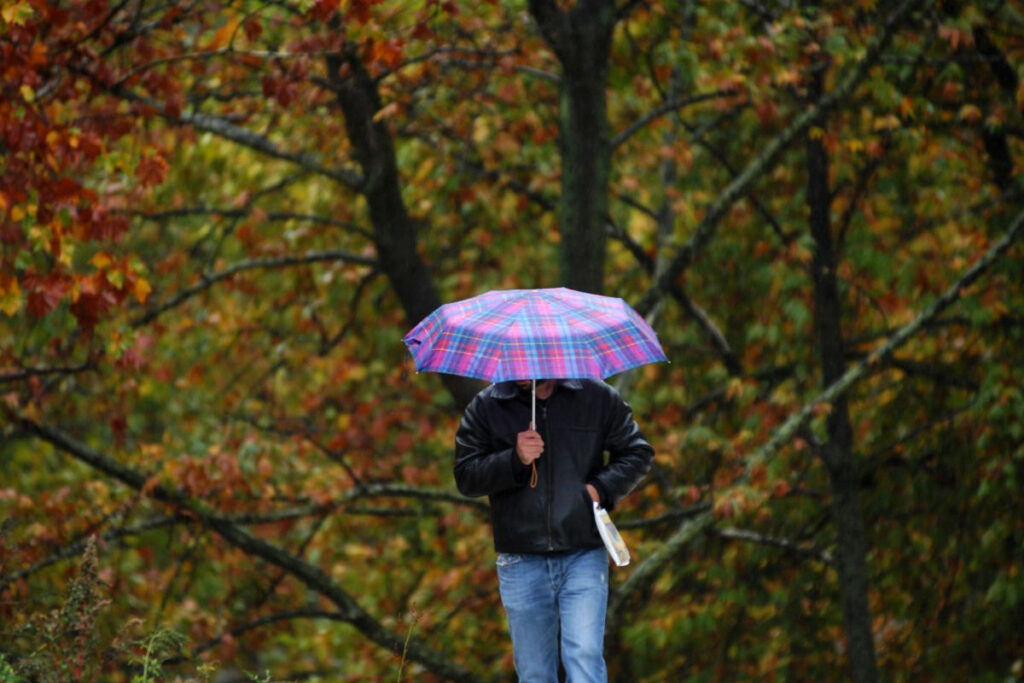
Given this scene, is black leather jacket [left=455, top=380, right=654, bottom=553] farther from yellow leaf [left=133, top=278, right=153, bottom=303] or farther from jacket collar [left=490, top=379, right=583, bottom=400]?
yellow leaf [left=133, top=278, right=153, bottom=303]

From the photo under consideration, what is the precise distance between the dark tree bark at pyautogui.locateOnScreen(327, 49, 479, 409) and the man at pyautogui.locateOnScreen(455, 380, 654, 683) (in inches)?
162

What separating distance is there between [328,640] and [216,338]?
3245 millimetres

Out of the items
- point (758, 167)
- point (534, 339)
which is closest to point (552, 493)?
point (534, 339)

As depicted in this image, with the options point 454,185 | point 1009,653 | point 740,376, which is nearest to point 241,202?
point 454,185

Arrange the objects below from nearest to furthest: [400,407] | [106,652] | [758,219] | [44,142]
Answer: [106,652] < [44,142] < [758,219] < [400,407]

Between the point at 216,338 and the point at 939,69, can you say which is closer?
the point at 939,69

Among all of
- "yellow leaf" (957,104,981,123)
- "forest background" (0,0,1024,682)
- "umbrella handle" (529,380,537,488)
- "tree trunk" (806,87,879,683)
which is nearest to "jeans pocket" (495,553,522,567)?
"umbrella handle" (529,380,537,488)

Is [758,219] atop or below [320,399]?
atop

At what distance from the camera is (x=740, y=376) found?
1116 cm

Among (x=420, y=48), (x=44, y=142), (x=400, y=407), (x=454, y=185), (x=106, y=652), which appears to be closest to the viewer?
(x=106, y=652)

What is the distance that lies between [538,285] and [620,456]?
32.5ft

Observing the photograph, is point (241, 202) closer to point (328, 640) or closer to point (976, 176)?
point (328, 640)

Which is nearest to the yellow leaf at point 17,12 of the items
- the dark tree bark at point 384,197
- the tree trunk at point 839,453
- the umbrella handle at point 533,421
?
the dark tree bark at point 384,197

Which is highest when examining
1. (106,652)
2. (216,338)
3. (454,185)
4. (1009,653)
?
(454,185)
